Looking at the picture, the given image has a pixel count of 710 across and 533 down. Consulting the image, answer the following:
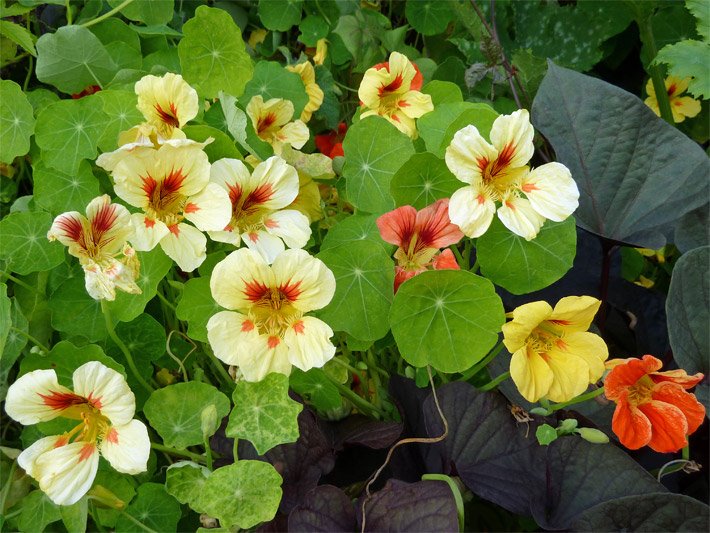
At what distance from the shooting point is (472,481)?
775 mm

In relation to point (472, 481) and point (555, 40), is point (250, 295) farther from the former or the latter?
point (555, 40)

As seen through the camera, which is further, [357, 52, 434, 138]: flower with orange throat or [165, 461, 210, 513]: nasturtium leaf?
[357, 52, 434, 138]: flower with orange throat

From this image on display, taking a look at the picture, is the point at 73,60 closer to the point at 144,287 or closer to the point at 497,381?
the point at 144,287

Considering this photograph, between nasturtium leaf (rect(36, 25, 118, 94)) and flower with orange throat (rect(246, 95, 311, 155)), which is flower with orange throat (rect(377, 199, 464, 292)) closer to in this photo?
flower with orange throat (rect(246, 95, 311, 155))

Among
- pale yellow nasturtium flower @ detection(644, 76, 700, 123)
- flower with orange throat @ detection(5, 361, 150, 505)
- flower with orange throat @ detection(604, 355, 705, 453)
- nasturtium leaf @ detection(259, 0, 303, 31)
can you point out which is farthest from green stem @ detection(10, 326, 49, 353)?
pale yellow nasturtium flower @ detection(644, 76, 700, 123)

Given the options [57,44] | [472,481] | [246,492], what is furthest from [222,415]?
[57,44]

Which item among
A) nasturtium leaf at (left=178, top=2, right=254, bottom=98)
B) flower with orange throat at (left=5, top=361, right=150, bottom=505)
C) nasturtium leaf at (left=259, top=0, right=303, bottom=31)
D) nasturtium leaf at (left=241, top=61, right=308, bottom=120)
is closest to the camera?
flower with orange throat at (left=5, top=361, right=150, bottom=505)

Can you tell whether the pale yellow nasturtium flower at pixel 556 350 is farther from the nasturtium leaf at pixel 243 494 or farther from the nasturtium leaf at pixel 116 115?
the nasturtium leaf at pixel 116 115

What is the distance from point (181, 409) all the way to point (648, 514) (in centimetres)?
50

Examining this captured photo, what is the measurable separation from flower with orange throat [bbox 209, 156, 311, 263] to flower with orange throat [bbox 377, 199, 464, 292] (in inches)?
3.6

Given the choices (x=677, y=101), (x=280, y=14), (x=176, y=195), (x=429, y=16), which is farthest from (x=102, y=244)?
(x=677, y=101)

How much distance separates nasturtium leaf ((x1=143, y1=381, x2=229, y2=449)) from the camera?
78cm

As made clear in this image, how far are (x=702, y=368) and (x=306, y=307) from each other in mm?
482

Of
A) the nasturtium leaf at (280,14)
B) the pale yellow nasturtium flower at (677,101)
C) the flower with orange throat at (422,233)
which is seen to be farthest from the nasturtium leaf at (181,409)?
the pale yellow nasturtium flower at (677,101)
